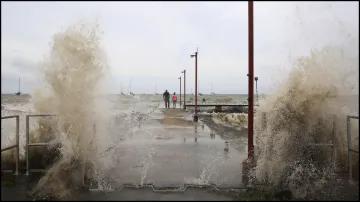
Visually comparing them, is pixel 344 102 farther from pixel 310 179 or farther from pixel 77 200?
pixel 77 200

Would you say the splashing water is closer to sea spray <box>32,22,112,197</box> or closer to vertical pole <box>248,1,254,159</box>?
vertical pole <box>248,1,254,159</box>

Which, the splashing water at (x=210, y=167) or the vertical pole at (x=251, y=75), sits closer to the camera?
the splashing water at (x=210, y=167)

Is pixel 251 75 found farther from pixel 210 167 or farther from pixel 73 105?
pixel 73 105

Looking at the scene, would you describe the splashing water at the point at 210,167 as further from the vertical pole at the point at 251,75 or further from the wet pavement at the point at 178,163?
the vertical pole at the point at 251,75

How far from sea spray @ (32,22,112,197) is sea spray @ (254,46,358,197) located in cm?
355

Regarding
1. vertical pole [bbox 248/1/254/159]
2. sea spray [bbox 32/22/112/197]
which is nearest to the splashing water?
vertical pole [bbox 248/1/254/159]

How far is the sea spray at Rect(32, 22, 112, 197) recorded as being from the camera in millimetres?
6086

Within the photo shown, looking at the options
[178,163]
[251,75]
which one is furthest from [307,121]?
[178,163]

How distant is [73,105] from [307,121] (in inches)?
202

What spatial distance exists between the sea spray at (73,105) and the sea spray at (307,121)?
355 centimetres

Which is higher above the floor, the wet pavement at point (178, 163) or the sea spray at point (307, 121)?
the sea spray at point (307, 121)

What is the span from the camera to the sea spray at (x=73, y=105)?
6086mm

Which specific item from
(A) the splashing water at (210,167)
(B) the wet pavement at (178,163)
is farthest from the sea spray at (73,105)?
(A) the splashing water at (210,167)

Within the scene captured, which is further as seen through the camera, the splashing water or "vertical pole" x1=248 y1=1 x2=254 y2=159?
"vertical pole" x1=248 y1=1 x2=254 y2=159
